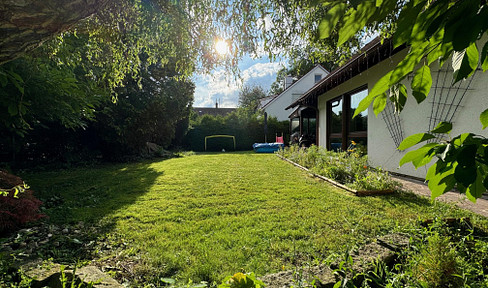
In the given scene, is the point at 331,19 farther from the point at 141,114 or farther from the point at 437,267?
the point at 141,114

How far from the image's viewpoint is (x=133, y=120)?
35.7 ft

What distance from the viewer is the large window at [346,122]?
22.9 feet

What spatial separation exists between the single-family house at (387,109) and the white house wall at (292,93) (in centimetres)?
1536

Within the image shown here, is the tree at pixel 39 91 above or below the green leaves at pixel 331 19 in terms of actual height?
above

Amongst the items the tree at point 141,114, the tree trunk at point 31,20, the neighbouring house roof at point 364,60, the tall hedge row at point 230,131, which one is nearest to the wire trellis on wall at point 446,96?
the neighbouring house roof at point 364,60

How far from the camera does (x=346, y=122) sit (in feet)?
25.3

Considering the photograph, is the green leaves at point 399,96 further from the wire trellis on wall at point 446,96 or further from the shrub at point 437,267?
the wire trellis on wall at point 446,96

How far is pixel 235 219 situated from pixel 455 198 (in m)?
3.56

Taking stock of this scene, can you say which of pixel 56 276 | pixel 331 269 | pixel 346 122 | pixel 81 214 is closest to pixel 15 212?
pixel 81 214

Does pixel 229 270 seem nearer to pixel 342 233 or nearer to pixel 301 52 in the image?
pixel 342 233

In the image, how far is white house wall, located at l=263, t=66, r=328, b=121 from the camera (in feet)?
80.5

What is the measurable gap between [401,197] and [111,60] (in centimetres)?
501

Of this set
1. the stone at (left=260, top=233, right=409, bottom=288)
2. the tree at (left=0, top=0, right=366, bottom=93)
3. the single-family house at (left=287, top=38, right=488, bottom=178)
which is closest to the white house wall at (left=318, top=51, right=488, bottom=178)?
the single-family house at (left=287, top=38, right=488, bottom=178)

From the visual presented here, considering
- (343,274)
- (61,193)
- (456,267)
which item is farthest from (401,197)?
(61,193)
